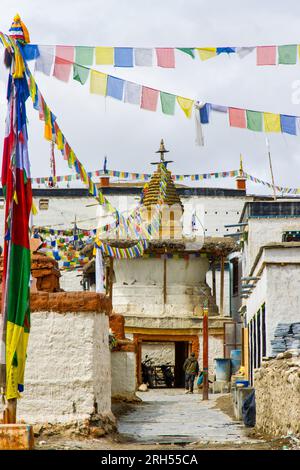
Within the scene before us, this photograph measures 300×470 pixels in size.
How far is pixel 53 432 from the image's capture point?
48.3ft

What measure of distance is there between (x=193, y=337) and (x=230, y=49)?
78.9 ft

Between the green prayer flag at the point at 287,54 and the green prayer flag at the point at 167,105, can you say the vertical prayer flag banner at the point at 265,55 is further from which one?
the green prayer flag at the point at 167,105

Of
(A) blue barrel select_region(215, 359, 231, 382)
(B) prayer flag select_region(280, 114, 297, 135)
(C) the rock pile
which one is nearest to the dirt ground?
(C) the rock pile

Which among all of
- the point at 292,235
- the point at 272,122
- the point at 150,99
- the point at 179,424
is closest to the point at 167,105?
the point at 150,99

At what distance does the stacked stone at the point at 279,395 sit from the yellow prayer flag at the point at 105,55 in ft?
17.0

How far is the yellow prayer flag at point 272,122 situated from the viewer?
1472cm

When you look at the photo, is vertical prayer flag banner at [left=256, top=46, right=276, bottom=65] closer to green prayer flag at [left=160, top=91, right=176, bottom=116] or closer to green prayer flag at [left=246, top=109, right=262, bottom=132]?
green prayer flag at [left=246, top=109, right=262, bottom=132]

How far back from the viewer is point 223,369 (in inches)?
1331

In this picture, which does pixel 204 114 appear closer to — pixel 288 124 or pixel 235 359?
pixel 288 124

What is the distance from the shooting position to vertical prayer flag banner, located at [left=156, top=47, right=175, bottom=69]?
1348 centimetres

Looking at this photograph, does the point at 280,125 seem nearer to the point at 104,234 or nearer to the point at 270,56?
the point at 270,56
